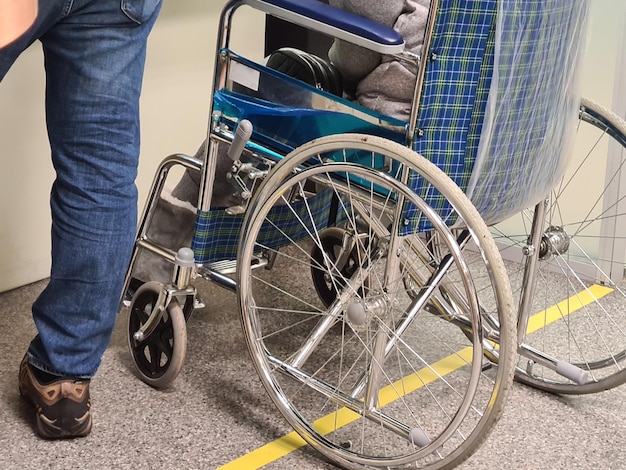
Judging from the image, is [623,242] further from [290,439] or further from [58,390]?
[58,390]

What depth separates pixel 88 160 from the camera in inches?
62.1

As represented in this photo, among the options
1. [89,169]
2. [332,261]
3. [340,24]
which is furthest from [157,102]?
[340,24]

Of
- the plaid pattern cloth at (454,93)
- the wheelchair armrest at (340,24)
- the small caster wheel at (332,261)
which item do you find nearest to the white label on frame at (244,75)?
the wheelchair armrest at (340,24)

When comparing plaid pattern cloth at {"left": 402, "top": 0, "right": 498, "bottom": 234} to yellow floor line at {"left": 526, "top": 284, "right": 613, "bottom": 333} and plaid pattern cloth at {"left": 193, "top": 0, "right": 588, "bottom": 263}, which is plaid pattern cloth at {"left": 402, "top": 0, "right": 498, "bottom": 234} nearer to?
plaid pattern cloth at {"left": 193, "top": 0, "right": 588, "bottom": 263}

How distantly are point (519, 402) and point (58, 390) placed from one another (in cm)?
92

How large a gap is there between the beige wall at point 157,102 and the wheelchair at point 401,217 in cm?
33

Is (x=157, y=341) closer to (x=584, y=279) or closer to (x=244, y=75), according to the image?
(x=244, y=75)

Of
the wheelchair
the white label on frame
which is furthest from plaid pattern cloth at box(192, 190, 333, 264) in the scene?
the white label on frame

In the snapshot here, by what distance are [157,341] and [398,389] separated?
511mm

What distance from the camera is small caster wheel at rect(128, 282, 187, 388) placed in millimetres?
1887

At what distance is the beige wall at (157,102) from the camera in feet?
7.25

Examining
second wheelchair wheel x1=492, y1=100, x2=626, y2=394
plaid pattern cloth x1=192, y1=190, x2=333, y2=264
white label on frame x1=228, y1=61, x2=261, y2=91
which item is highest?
white label on frame x1=228, y1=61, x2=261, y2=91

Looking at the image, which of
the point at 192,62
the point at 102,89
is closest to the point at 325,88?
the point at 102,89

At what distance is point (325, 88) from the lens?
1774 millimetres
